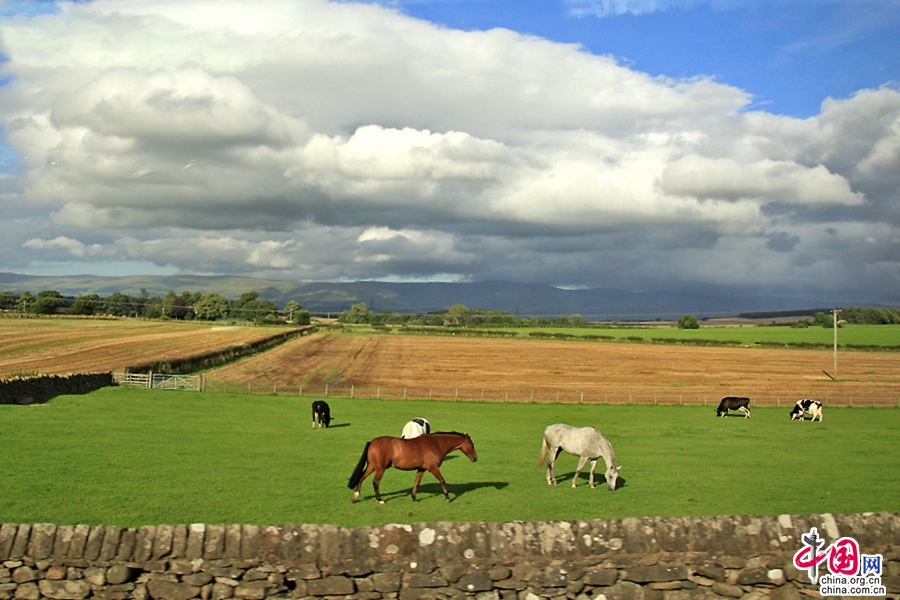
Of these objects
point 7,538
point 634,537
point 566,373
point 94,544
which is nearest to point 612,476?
point 634,537

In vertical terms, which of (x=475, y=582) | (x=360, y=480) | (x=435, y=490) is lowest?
(x=475, y=582)

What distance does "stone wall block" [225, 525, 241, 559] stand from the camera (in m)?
10.5

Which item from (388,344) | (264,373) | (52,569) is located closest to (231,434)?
(52,569)

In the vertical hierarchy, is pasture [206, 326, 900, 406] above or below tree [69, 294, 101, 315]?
below

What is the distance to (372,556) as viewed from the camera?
424 inches

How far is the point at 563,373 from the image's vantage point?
74.1 metres

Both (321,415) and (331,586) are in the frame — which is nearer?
(331,586)

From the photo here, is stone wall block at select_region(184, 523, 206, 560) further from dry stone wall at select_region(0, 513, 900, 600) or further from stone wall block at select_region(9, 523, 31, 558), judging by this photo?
stone wall block at select_region(9, 523, 31, 558)

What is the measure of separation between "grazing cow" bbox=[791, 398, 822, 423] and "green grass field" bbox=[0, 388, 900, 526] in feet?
14.9

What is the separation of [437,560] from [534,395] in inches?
1718

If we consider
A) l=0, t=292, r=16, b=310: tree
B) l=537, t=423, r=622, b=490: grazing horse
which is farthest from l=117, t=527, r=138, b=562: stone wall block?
l=0, t=292, r=16, b=310: tree

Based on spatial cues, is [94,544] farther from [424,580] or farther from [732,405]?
[732,405]

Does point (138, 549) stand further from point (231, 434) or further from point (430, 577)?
point (231, 434)

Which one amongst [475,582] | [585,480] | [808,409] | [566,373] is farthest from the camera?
[566,373]
